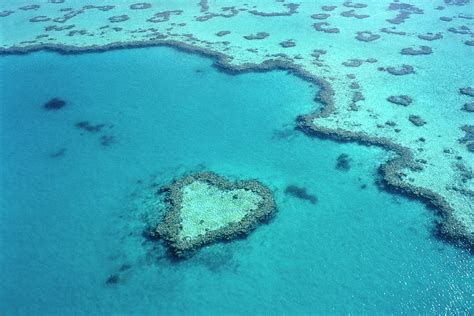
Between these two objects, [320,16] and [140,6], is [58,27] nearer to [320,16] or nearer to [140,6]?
[140,6]

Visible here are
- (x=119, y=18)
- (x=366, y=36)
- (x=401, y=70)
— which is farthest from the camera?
(x=119, y=18)

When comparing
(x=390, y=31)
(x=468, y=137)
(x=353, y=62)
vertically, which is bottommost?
(x=468, y=137)

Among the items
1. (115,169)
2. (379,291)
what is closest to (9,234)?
(115,169)

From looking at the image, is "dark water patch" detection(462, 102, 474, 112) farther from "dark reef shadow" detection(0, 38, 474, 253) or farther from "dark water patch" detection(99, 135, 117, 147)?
"dark water patch" detection(99, 135, 117, 147)

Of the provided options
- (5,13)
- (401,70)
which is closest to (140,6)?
(5,13)

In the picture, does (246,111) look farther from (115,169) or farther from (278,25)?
(278,25)

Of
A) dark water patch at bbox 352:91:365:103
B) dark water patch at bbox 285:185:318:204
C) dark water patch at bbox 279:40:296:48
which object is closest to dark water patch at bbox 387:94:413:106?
dark water patch at bbox 352:91:365:103
